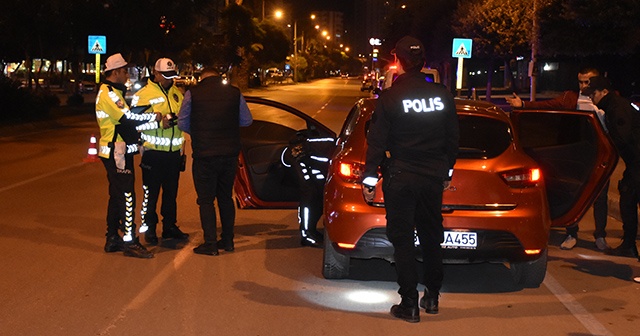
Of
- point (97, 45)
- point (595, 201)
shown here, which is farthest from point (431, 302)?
point (97, 45)

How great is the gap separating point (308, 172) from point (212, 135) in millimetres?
1057

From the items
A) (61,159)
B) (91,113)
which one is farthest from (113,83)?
(91,113)

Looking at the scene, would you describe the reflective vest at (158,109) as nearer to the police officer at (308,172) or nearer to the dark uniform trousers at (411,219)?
the police officer at (308,172)

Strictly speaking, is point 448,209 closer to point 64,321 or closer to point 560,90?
point 64,321

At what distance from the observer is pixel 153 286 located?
7.25 metres

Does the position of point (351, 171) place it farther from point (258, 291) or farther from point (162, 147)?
point (162, 147)

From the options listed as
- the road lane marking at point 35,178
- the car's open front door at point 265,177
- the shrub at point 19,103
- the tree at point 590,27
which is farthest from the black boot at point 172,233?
the tree at point 590,27

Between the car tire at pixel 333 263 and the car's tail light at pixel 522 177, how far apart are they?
146 centimetres

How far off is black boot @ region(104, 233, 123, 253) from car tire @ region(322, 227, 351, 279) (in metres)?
2.18

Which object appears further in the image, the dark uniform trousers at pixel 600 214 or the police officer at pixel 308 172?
the dark uniform trousers at pixel 600 214

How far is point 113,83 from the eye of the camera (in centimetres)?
829

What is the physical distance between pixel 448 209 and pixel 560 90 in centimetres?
5825

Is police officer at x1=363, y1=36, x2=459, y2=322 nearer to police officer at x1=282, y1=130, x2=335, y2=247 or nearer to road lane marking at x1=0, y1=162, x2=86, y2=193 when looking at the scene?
police officer at x1=282, y1=130, x2=335, y2=247

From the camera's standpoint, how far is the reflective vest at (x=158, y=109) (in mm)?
8586
